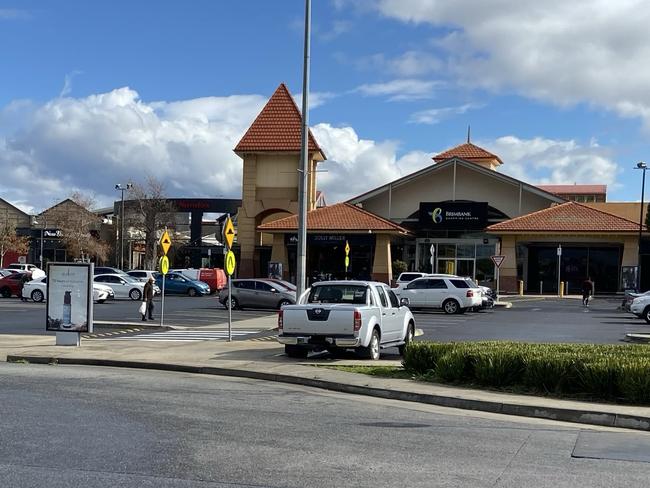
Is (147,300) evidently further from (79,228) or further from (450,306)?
(79,228)

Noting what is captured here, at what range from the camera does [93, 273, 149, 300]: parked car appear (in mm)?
43688

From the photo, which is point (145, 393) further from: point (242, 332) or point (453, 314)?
point (453, 314)

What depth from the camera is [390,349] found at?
20078mm

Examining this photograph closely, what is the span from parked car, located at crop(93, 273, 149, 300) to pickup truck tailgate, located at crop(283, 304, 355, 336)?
28.7 meters

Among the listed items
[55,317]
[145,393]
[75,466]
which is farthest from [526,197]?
[75,466]

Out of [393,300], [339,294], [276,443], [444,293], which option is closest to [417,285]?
[444,293]

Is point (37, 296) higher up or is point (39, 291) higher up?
point (39, 291)

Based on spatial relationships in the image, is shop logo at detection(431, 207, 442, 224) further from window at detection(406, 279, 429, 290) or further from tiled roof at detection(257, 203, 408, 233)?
window at detection(406, 279, 429, 290)

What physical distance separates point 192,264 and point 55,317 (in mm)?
61353

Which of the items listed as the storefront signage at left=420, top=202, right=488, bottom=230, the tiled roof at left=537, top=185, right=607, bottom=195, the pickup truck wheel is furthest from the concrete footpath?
the tiled roof at left=537, top=185, right=607, bottom=195

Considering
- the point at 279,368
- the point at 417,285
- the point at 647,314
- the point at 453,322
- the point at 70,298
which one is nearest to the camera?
the point at 279,368

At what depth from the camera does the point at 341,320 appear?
1617 centimetres

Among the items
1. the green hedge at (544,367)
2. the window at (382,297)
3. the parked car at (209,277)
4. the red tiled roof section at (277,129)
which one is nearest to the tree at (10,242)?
the red tiled roof section at (277,129)

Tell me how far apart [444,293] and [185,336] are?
1644 cm
